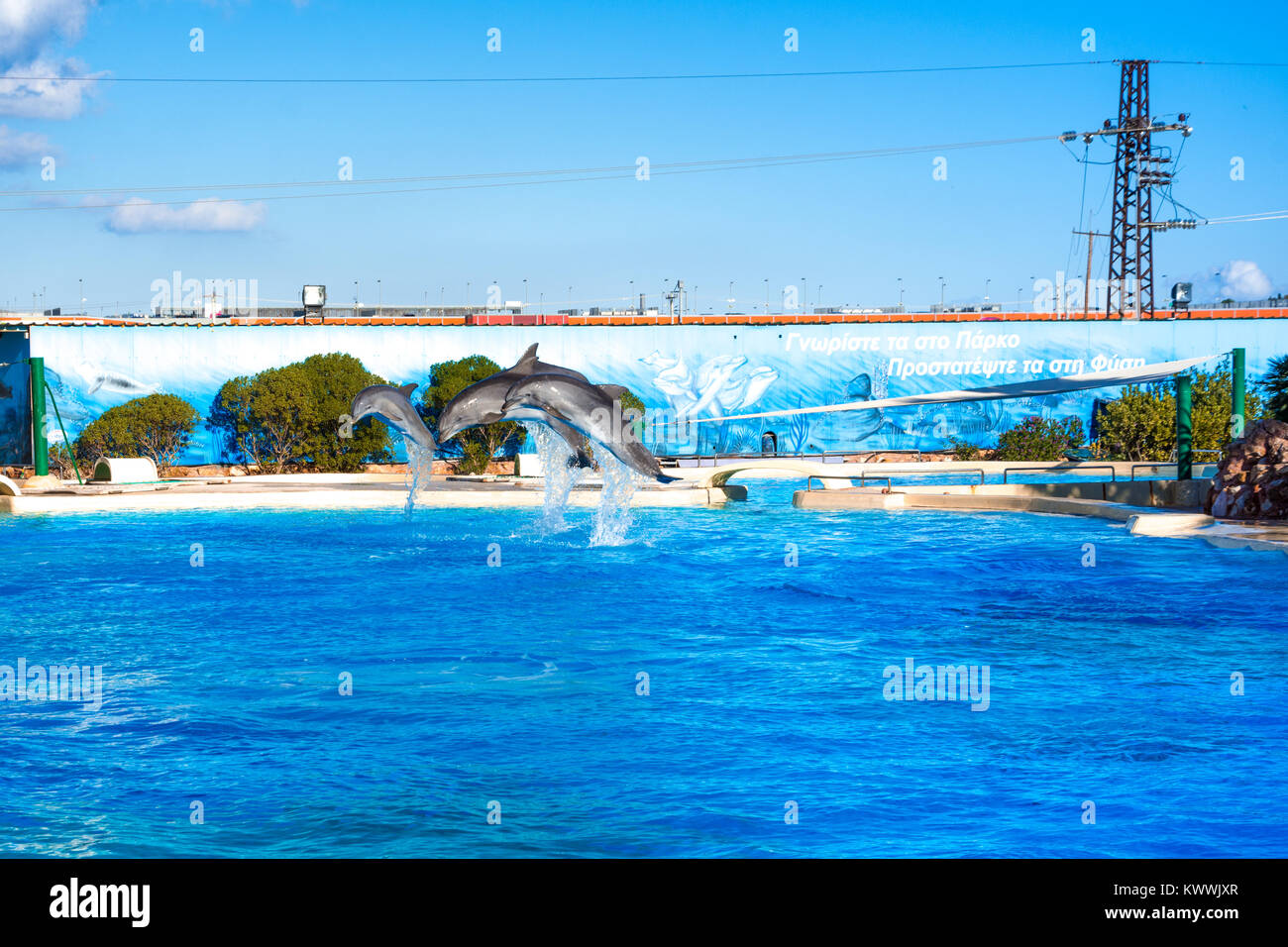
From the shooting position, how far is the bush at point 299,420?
26.9 metres

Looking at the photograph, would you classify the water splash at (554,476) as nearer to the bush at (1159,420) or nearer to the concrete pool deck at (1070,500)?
the concrete pool deck at (1070,500)

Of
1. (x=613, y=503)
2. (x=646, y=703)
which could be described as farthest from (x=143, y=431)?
(x=646, y=703)

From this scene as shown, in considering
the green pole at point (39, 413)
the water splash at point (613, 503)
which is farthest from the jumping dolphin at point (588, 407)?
the green pole at point (39, 413)

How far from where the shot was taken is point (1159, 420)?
88.5ft

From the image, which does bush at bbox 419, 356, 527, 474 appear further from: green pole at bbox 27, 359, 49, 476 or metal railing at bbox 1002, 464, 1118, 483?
metal railing at bbox 1002, 464, 1118, 483

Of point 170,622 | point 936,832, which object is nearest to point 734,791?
point 936,832

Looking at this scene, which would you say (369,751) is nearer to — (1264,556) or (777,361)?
(1264,556)

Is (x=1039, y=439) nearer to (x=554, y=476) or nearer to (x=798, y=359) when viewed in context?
(x=798, y=359)

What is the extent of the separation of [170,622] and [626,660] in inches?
198

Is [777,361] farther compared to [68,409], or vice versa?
[777,361]

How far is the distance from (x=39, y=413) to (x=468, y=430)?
29.5 feet

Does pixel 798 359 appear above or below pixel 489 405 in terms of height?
above

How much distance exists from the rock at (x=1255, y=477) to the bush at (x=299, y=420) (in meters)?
18.0

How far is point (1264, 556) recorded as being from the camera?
537 inches
